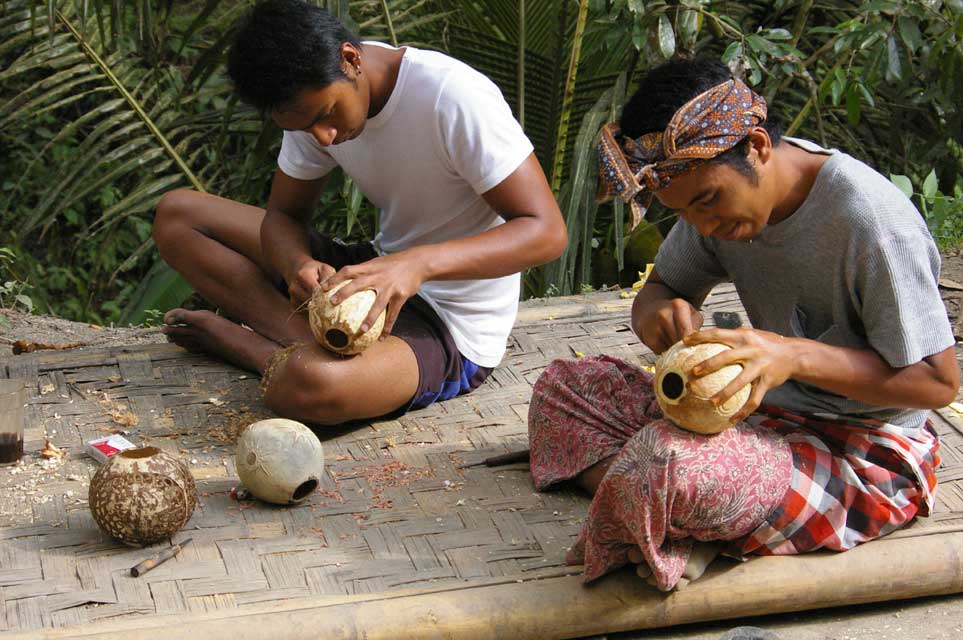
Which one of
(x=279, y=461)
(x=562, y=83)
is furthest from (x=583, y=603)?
(x=562, y=83)

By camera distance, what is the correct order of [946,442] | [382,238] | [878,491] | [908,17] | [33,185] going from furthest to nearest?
1. [33,185]
2. [908,17]
3. [382,238]
4. [946,442]
5. [878,491]

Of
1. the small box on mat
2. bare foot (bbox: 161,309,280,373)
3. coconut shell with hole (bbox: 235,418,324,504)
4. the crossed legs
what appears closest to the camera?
coconut shell with hole (bbox: 235,418,324,504)

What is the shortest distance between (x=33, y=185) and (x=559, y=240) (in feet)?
13.8

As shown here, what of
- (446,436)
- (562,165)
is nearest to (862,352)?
(446,436)

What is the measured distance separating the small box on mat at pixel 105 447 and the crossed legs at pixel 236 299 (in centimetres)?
40

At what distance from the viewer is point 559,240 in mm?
3094

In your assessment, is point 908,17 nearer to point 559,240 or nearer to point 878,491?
point 559,240

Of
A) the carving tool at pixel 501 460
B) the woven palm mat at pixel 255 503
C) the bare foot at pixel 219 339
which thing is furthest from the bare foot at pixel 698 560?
the bare foot at pixel 219 339

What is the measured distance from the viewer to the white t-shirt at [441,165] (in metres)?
3.03

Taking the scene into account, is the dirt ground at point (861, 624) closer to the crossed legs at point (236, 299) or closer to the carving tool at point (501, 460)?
the carving tool at point (501, 460)

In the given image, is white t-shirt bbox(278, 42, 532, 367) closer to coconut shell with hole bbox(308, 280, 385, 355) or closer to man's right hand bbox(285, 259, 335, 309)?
man's right hand bbox(285, 259, 335, 309)

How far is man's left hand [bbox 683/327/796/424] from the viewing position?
2.14m

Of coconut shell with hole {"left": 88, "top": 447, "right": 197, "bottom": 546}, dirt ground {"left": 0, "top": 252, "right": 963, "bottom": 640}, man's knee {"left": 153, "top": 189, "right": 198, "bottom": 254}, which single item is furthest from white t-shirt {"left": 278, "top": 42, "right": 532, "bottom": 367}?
dirt ground {"left": 0, "top": 252, "right": 963, "bottom": 640}

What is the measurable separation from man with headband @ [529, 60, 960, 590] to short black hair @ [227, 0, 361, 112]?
2.74 ft
